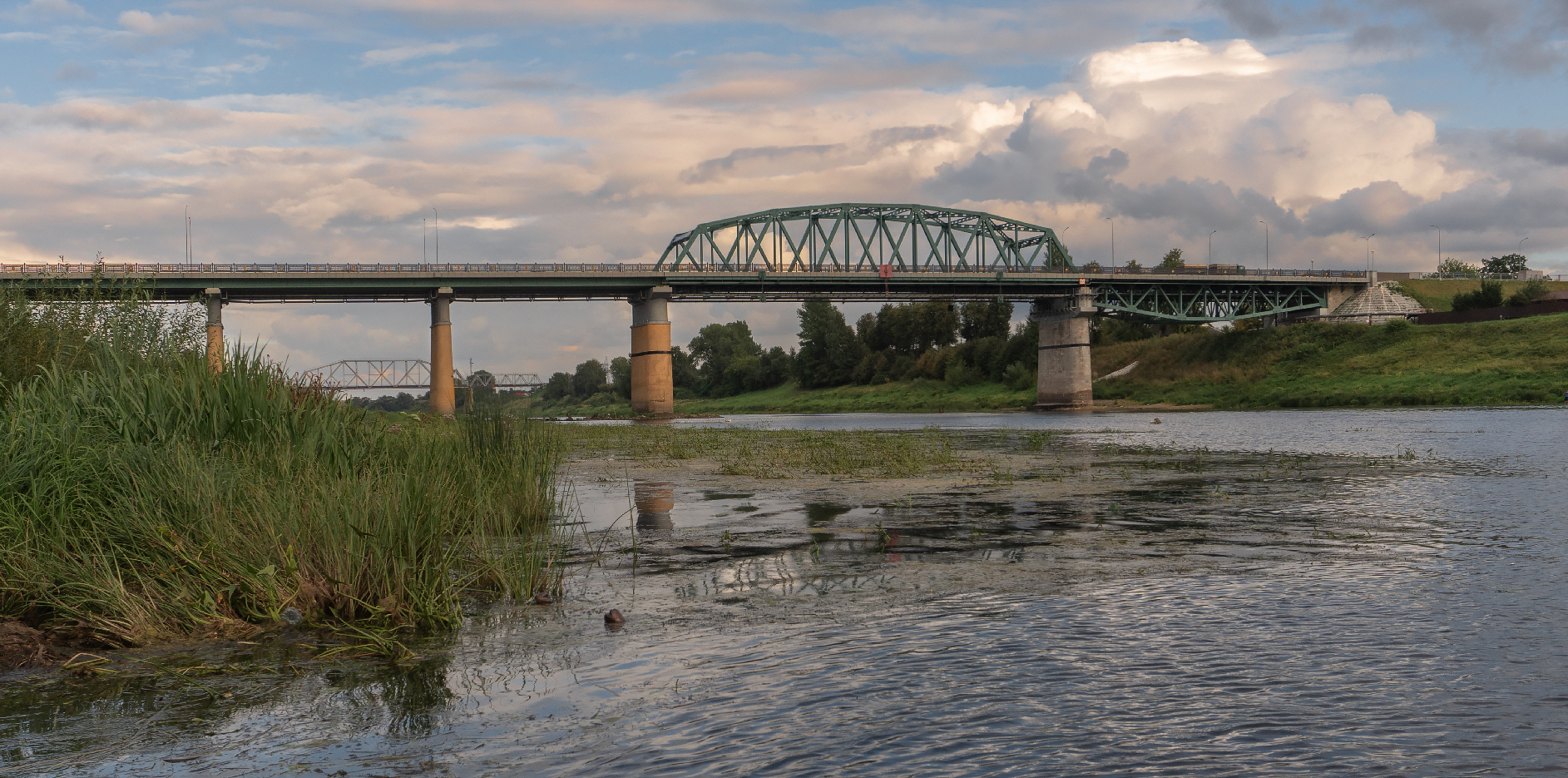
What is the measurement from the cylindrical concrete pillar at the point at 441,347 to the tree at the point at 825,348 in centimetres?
8517

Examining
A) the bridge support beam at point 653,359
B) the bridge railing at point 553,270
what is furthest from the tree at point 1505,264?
the bridge support beam at point 653,359

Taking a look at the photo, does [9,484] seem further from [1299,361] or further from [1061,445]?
[1299,361]

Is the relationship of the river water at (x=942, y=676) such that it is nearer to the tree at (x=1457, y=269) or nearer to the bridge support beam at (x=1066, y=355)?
the bridge support beam at (x=1066, y=355)

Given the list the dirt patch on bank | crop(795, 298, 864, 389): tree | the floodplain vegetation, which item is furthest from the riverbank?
the dirt patch on bank

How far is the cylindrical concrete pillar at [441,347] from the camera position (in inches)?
3935

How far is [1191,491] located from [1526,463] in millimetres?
11514

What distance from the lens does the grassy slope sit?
127 meters

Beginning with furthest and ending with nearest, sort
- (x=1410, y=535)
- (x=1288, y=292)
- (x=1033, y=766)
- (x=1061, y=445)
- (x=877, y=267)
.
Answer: (x=1288, y=292) < (x=877, y=267) < (x=1061, y=445) < (x=1410, y=535) < (x=1033, y=766)

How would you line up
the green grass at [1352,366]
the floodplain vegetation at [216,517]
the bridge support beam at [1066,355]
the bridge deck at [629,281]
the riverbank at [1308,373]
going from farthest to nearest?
1. the bridge support beam at [1066,355]
2. the bridge deck at [629,281]
3. the riverbank at [1308,373]
4. the green grass at [1352,366]
5. the floodplain vegetation at [216,517]

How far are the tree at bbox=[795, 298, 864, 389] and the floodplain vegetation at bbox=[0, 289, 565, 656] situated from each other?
162 m

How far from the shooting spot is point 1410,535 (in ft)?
50.3

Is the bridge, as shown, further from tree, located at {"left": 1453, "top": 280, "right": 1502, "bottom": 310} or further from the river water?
the river water

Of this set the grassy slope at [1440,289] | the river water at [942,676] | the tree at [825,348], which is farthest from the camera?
the tree at [825,348]

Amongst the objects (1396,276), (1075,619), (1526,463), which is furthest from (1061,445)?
(1396,276)
